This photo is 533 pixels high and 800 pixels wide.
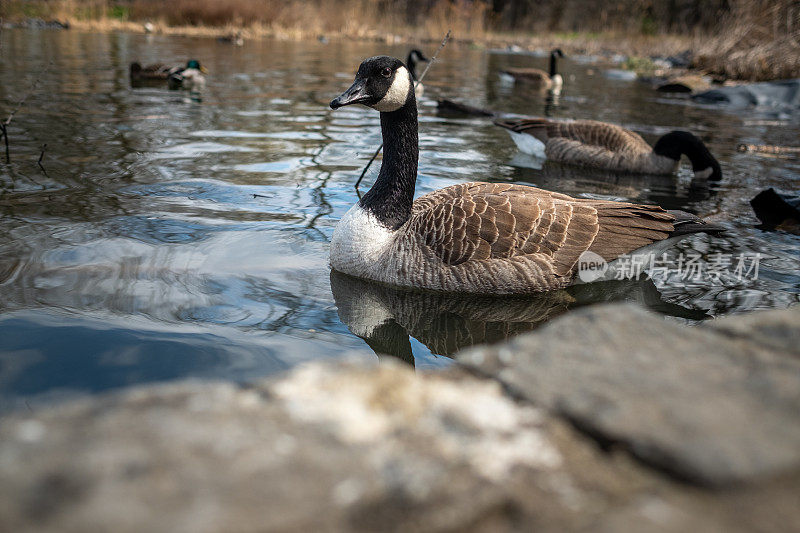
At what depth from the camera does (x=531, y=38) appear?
154ft

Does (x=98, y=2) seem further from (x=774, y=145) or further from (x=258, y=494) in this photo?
(x=258, y=494)

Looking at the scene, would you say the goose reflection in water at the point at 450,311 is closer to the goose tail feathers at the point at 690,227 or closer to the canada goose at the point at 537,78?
the goose tail feathers at the point at 690,227

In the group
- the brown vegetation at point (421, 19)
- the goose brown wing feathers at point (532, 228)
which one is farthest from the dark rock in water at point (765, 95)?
the goose brown wing feathers at point (532, 228)

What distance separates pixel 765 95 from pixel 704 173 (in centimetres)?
1044

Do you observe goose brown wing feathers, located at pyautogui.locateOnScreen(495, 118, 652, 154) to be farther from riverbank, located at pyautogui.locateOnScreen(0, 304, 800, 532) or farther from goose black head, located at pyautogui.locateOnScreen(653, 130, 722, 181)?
riverbank, located at pyautogui.locateOnScreen(0, 304, 800, 532)

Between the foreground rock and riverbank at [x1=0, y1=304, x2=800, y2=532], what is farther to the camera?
the foreground rock

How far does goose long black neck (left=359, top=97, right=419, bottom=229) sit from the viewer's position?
5.67 meters

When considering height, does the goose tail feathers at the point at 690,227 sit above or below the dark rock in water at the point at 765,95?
below

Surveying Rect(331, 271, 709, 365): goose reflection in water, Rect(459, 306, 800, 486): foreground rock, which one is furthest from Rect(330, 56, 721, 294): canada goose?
Rect(459, 306, 800, 486): foreground rock

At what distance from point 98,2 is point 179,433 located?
5108 cm

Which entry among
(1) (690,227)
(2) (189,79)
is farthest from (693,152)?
(2) (189,79)

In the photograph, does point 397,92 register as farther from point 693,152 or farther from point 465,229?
point 693,152

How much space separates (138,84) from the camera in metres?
16.9

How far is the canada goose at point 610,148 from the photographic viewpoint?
9.59 m
